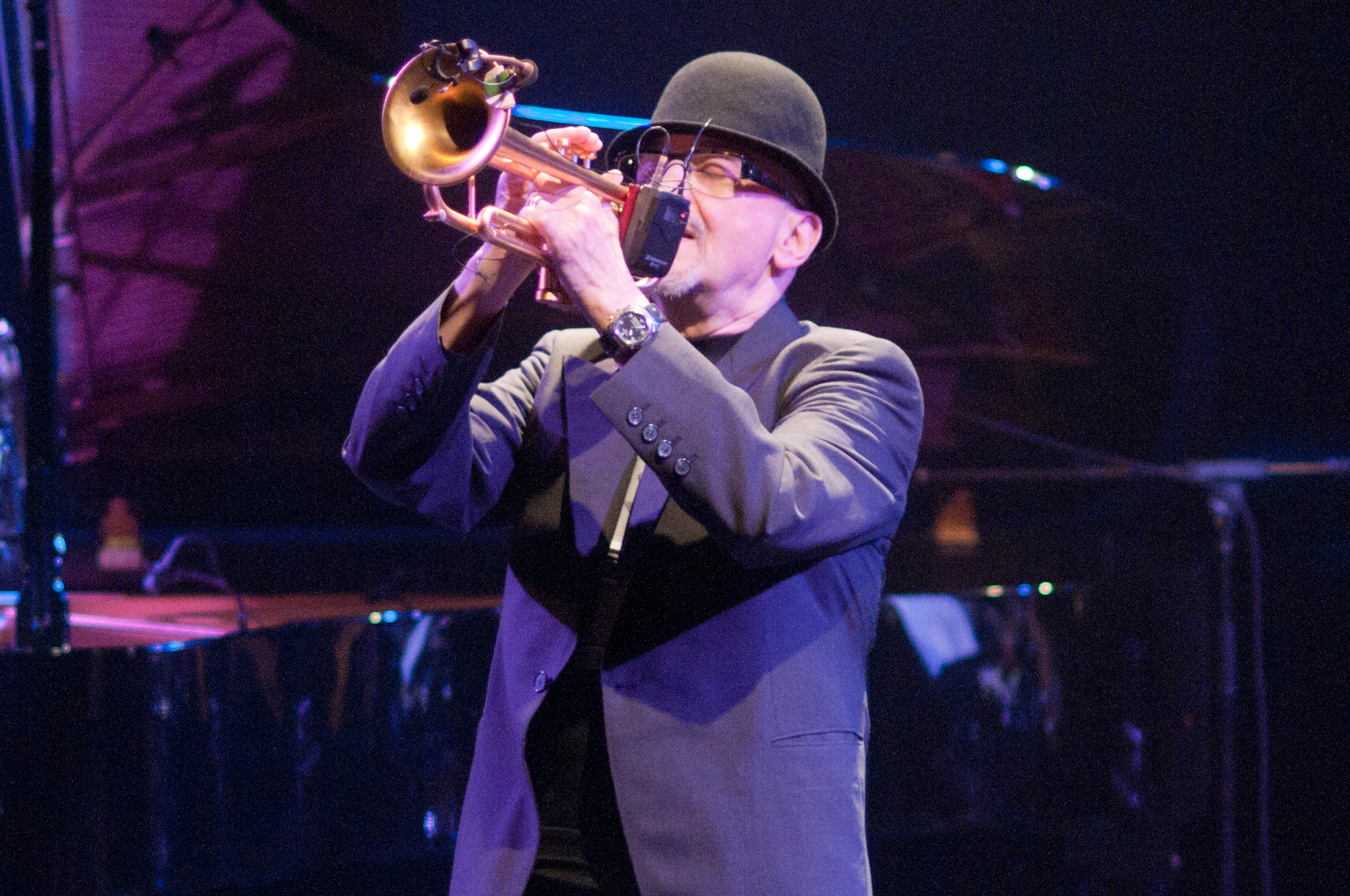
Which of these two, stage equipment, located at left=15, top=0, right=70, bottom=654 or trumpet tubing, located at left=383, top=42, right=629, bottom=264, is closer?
trumpet tubing, located at left=383, top=42, right=629, bottom=264

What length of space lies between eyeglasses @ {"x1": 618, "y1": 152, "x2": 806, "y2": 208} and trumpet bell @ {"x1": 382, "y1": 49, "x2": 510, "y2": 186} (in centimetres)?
39

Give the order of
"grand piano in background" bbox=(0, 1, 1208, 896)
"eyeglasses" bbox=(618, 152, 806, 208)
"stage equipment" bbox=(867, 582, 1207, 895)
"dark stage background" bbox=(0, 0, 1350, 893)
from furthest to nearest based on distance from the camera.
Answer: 1. "dark stage background" bbox=(0, 0, 1350, 893)
2. "stage equipment" bbox=(867, 582, 1207, 895)
3. "grand piano in background" bbox=(0, 1, 1208, 896)
4. "eyeglasses" bbox=(618, 152, 806, 208)

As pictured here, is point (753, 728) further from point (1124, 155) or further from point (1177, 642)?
point (1124, 155)

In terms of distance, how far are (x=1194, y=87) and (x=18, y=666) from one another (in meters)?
4.70

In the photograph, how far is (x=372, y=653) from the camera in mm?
3375

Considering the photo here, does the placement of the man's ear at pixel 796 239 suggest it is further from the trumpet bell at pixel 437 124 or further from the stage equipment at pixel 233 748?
the stage equipment at pixel 233 748

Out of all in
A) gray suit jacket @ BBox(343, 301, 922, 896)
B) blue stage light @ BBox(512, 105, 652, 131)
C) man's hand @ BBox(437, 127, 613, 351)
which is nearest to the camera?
gray suit jacket @ BBox(343, 301, 922, 896)

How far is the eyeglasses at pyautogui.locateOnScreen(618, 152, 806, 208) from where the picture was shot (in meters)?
2.08

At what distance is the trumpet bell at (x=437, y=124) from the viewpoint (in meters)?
1.70

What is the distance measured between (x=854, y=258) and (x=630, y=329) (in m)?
3.17

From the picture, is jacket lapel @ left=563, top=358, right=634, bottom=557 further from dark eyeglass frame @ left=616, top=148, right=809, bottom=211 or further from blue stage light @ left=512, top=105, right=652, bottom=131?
blue stage light @ left=512, top=105, right=652, bottom=131

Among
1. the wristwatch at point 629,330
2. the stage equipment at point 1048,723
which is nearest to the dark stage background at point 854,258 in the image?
the stage equipment at point 1048,723

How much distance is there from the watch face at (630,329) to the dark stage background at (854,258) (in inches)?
106

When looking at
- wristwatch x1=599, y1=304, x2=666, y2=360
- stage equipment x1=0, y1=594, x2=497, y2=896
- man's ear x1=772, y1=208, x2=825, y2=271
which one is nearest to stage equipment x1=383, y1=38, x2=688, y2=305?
wristwatch x1=599, y1=304, x2=666, y2=360
